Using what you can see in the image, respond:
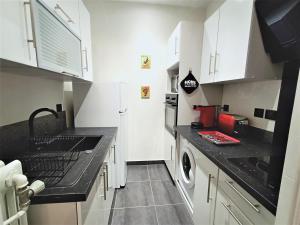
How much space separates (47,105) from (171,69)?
1.86 m

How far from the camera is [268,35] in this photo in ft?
3.67

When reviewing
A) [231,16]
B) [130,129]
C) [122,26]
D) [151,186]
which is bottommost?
[151,186]

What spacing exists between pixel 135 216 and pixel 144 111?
1.55 m

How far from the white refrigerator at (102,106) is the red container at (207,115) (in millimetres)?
1004

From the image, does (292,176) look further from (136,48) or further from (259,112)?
(136,48)

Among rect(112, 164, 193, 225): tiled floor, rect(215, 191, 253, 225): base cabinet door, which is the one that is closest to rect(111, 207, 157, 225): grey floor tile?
rect(112, 164, 193, 225): tiled floor

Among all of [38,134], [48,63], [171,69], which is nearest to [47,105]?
[38,134]

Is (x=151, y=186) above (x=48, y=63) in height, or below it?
below

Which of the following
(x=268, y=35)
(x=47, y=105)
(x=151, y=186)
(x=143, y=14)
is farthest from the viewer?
(x=143, y=14)

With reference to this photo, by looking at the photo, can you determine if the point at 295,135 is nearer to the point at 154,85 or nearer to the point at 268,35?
the point at 268,35

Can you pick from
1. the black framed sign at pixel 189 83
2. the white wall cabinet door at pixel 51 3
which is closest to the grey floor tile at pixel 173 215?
the black framed sign at pixel 189 83

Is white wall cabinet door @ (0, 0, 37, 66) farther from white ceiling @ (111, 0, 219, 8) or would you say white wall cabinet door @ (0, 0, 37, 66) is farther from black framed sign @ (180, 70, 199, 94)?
white ceiling @ (111, 0, 219, 8)

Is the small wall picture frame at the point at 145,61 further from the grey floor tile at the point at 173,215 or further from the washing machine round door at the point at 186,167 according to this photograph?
the grey floor tile at the point at 173,215

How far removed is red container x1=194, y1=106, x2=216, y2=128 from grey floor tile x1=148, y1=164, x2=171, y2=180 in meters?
1.08
